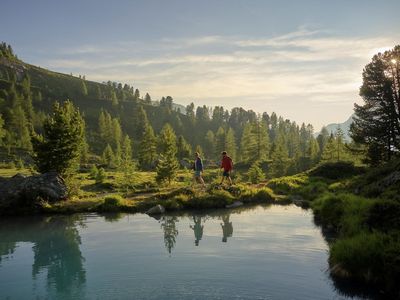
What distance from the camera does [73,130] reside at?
121 ft

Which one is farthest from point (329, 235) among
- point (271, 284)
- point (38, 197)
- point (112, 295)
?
point (38, 197)

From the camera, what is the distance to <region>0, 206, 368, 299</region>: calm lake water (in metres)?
11.9

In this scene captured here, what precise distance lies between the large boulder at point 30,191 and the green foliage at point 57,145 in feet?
15.9

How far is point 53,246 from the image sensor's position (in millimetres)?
18906

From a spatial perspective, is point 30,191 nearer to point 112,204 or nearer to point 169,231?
point 112,204

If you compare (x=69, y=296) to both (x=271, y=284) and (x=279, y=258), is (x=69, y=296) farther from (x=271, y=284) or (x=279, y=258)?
(x=279, y=258)

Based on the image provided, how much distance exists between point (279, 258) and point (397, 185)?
6408 millimetres

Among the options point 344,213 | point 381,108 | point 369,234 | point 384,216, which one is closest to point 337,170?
point 381,108

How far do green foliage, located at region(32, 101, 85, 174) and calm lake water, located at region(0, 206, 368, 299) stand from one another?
1147cm

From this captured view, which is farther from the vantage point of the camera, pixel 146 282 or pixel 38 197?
pixel 38 197

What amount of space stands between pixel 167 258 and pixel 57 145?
79.9 feet

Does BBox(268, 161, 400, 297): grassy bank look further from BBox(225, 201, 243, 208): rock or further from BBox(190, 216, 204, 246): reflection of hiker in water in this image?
BBox(225, 201, 243, 208): rock

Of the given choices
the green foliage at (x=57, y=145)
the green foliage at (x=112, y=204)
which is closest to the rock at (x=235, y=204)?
the green foliage at (x=112, y=204)

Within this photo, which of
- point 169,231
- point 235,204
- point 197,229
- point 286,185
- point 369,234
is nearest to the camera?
point 369,234
